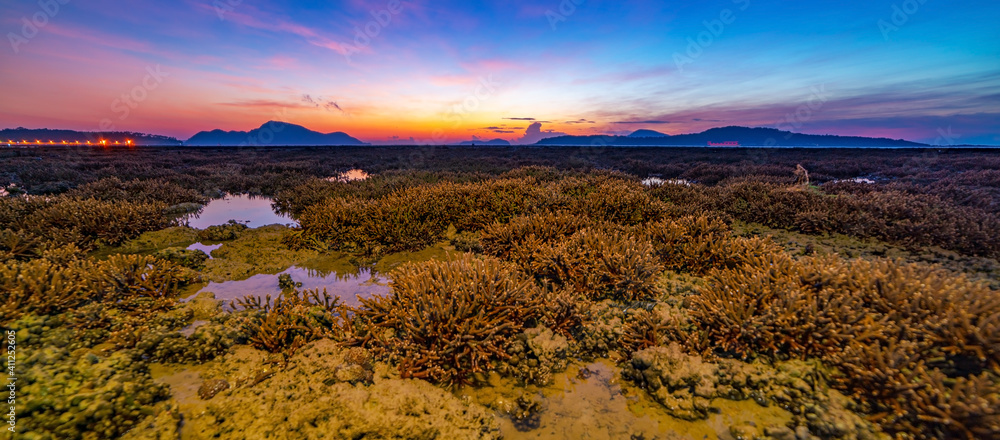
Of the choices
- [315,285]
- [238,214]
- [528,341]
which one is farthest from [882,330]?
[238,214]

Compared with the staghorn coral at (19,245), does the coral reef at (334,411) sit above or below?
below

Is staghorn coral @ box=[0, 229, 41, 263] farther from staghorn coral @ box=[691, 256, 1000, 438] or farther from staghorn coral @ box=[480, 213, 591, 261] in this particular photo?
staghorn coral @ box=[691, 256, 1000, 438]

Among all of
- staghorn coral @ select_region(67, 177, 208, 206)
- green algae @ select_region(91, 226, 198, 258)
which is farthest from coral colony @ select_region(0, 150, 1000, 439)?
staghorn coral @ select_region(67, 177, 208, 206)

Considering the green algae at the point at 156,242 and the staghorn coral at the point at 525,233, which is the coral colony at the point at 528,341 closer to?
the staghorn coral at the point at 525,233

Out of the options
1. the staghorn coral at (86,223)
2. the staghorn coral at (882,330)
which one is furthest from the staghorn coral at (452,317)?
the staghorn coral at (86,223)

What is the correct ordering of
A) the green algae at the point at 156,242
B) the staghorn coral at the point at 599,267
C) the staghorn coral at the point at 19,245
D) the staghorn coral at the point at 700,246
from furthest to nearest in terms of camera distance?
the green algae at the point at 156,242 → the staghorn coral at the point at 19,245 → the staghorn coral at the point at 700,246 → the staghorn coral at the point at 599,267

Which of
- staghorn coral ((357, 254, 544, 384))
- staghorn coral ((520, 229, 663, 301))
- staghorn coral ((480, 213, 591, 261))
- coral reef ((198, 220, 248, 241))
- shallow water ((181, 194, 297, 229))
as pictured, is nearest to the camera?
staghorn coral ((357, 254, 544, 384))
